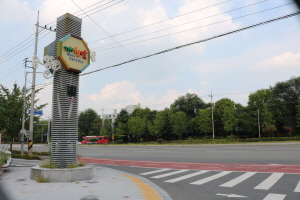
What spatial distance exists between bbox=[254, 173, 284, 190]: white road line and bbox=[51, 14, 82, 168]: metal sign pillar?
303 inches

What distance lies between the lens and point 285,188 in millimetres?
8055

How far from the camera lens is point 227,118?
2050 inches

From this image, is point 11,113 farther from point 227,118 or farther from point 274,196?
point 227,118

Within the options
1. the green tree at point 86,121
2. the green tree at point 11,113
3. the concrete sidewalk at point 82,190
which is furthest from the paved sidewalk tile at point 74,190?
the green tree at point 86,121

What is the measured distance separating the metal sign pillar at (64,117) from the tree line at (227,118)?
142 ft

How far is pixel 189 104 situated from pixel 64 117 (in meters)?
57.6

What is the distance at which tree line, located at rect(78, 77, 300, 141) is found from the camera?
163ft

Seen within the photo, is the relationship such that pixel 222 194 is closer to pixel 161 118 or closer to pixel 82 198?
pixel 82 198

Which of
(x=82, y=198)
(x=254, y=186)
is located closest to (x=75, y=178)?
(x=82, y=198)

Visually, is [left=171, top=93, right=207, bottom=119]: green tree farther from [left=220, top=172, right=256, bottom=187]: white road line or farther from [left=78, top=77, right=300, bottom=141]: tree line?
[left=220, top=172, right=256, bottom=187]: white road line

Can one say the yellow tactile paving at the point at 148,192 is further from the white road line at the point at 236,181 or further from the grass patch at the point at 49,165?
the grass patch at the point at 49,165

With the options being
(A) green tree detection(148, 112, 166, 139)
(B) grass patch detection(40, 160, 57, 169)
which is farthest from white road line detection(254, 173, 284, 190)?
(A) green tree detection(148, 112, 166, 139)

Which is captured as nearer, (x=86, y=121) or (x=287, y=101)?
(x=287, y=101)

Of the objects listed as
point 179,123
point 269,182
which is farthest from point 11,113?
point 179,123
